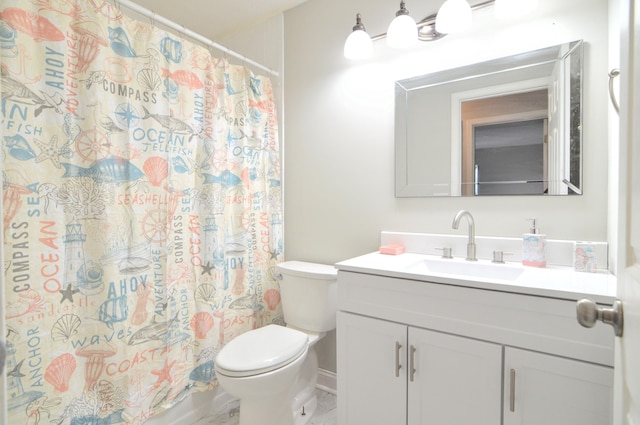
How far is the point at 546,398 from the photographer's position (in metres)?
1.02

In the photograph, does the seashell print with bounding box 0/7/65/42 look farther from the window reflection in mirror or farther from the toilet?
the window reflection in mirror

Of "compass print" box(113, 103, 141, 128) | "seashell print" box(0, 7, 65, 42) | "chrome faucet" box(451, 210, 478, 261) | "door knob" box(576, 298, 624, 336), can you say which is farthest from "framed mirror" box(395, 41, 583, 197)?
"seashell print" box(0, 7, 65, 42)

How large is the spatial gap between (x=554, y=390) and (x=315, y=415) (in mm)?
1216

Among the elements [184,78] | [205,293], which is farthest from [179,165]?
[205,293]

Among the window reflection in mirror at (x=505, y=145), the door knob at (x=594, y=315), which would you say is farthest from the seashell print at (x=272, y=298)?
the door knob at (x=594, y=315)

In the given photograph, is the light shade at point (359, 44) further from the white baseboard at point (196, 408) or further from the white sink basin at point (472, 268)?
the white baseboard at point (196, 408)

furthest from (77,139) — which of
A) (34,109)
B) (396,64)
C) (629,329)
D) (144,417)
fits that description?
(629,329)

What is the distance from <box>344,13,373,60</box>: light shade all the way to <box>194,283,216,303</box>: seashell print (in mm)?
1459

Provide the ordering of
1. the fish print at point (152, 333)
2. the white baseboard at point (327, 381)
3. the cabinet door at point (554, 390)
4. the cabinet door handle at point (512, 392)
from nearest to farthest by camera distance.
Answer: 1. the cabinet door at point (554, 390)
2. the cabinet door handle at point (512, 392)
3. the fish print at point (152, 333)
4. the white baseboard at point (327, 381)

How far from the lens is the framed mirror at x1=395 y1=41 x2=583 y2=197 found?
1.34 metres

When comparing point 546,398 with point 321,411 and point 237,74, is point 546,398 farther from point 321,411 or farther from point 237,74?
point 237,74

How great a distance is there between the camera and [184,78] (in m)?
1.57

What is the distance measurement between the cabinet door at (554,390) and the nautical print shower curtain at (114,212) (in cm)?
137

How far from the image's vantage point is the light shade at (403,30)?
1557 millimetres
